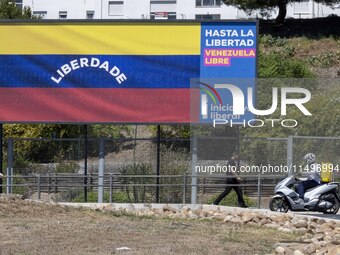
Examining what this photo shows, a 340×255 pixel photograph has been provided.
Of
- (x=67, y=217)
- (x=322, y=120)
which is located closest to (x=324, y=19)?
(x=322, y=120)

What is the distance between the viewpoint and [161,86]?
1134 inches

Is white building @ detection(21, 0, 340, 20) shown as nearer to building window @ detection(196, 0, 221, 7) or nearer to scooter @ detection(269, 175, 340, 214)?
building window @ detection(196, 0, 221, 7)

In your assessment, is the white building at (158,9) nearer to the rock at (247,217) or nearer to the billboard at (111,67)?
the billboard at (111,67)

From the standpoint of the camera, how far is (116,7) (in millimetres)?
67500

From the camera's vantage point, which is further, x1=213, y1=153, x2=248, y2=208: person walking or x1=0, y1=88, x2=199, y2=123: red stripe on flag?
x1=0, y1=88, x2=199, y2=123: red stripe on flag

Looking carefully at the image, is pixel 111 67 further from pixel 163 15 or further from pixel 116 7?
pixel 116 7

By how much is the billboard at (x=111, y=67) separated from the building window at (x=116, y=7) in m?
38.4

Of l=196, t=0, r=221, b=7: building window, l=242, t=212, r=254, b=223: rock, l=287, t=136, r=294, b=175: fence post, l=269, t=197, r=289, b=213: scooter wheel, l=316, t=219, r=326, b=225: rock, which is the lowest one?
l=316, t=219, r=326, b=225: rock

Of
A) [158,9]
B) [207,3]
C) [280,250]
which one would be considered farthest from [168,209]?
[207,3]

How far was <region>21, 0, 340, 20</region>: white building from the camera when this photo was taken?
66125mm

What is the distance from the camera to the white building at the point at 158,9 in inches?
2603

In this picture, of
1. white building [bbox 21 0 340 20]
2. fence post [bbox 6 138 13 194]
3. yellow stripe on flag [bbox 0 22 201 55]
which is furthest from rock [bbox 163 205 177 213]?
white building [bbox 21 0 340 20]

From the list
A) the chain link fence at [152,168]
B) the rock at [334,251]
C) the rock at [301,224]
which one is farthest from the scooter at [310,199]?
the rock at [334,251]

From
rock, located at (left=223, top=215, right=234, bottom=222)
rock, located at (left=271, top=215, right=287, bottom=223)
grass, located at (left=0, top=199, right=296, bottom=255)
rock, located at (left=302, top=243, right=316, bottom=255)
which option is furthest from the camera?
rock, located at (left=271, top=215, right=287, bottom=223)
